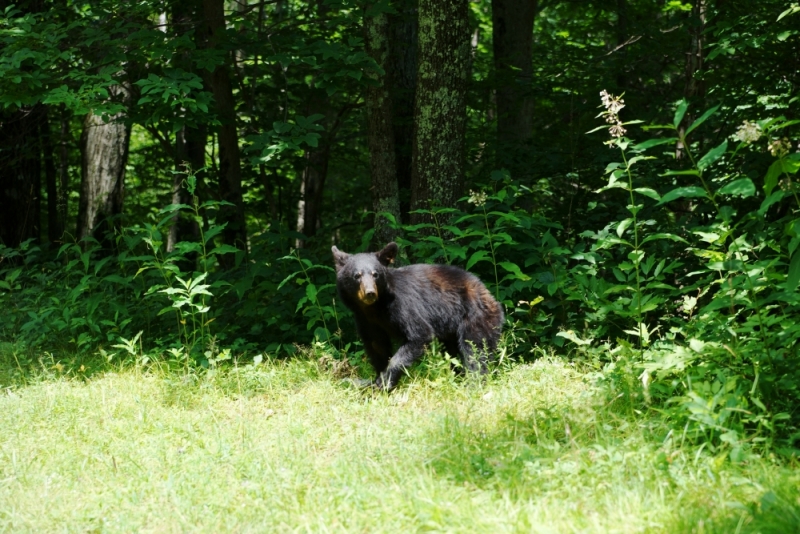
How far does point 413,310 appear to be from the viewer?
5746mm

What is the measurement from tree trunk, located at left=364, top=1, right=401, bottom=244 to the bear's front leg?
205 cm

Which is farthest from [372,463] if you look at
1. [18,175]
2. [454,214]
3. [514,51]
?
[18,175]

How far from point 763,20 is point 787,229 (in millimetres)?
4586

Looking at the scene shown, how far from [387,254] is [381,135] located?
2145 mm

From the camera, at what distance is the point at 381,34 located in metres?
7.50

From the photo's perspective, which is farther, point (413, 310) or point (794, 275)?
point (413, 310)

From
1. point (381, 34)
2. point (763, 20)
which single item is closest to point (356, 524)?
point (381, 34)

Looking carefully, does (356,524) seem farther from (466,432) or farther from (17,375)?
(17,375)

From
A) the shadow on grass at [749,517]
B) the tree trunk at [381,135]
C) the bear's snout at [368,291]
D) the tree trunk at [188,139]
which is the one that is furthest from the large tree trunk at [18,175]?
the shadow on grass at [749,517]

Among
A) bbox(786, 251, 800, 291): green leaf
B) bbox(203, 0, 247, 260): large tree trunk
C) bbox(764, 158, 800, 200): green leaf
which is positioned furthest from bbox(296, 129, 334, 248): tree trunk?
bbox(786, 251, 800, 291): green leaf

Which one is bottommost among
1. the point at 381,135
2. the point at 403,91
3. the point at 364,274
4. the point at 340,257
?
the point at 364,274

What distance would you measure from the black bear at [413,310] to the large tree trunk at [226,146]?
3188 mm

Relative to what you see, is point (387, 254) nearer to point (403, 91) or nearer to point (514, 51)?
→ point (403, 91)

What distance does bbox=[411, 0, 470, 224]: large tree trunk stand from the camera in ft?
23.1
